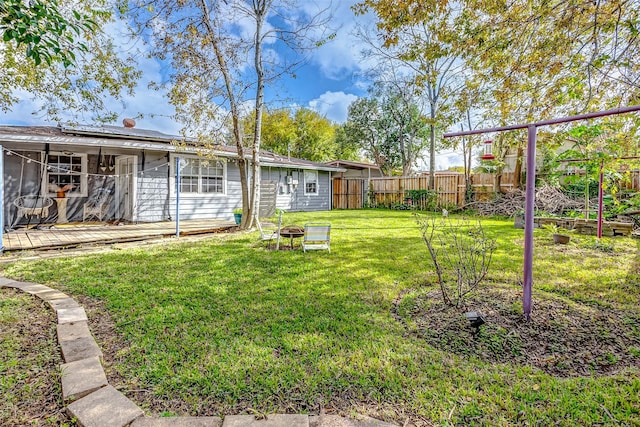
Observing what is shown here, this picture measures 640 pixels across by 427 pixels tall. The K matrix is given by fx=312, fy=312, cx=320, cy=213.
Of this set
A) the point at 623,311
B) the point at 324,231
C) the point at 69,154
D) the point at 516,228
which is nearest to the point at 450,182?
the point at 516,228

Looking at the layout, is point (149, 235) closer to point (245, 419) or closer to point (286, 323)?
point (286, 323)

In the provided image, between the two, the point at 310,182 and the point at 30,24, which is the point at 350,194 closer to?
the point at 310,182

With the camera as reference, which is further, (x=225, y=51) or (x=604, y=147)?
(x=225, y=51)

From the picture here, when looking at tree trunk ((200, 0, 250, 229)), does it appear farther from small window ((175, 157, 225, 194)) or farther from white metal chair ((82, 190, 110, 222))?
white metal chair ((82, 190, 110, 222))

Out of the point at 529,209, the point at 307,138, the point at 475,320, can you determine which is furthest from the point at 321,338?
the point at 307,138

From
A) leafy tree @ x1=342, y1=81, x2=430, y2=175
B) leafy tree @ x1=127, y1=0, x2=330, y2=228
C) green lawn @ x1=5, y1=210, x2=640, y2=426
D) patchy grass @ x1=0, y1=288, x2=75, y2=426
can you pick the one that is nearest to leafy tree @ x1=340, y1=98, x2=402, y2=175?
leafy tree @ x1=342, y1=81, x2=430, y2=175

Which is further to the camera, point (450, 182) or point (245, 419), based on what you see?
point (450, 182)

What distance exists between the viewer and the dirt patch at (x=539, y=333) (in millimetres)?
2402

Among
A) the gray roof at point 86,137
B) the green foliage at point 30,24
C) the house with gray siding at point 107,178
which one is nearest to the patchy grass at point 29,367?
the green foliage at point 30,24

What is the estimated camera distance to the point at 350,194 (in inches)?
749

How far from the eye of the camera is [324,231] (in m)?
5.89

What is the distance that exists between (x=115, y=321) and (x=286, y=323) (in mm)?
1672

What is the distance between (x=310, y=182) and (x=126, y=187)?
836cm

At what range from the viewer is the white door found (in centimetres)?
953
